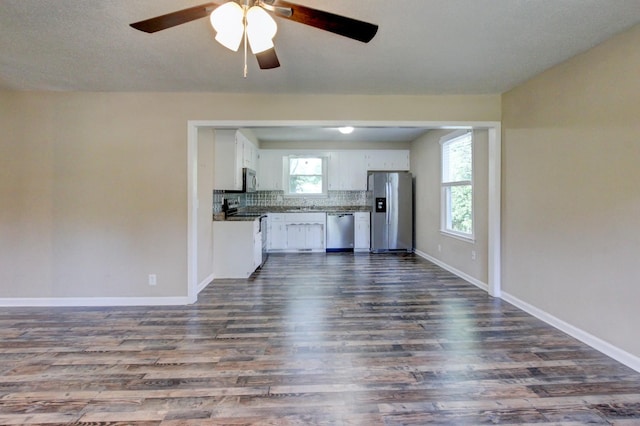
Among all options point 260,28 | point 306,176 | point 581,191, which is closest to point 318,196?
point 306,176

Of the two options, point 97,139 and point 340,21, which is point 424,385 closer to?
point 340,21

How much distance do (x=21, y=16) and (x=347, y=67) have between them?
234 centimetres

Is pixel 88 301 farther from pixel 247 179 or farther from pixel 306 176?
pixel 306 176

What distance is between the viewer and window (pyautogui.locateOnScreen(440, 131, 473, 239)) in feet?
15.3

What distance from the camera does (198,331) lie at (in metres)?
2.92

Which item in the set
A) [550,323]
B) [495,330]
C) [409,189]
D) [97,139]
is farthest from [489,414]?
[409,189]

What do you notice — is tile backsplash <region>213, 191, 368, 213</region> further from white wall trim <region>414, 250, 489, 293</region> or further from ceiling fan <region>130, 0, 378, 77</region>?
ceiling fan <region>130, 0, 378, 77</region>

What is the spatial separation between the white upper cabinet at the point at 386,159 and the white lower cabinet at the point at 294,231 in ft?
5.42

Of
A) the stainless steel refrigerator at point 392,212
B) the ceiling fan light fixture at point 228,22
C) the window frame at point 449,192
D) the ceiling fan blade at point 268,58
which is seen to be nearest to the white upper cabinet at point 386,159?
the stainless steel refrigerator at point 392,212

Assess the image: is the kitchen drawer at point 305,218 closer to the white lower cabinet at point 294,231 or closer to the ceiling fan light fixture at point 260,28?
the white lower cabinet at point 294,231

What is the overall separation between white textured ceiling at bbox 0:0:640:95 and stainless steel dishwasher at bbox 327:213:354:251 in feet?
12.0

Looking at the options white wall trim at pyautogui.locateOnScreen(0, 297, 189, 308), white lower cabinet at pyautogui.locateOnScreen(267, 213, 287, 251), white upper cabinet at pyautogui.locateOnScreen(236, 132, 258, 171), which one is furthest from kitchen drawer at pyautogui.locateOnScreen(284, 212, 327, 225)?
white wall trim at pyautogui.locateOnScreen(0, 297, 189, 308)

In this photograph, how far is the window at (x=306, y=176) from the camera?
23.8ft

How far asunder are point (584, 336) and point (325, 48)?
315 centimetres
